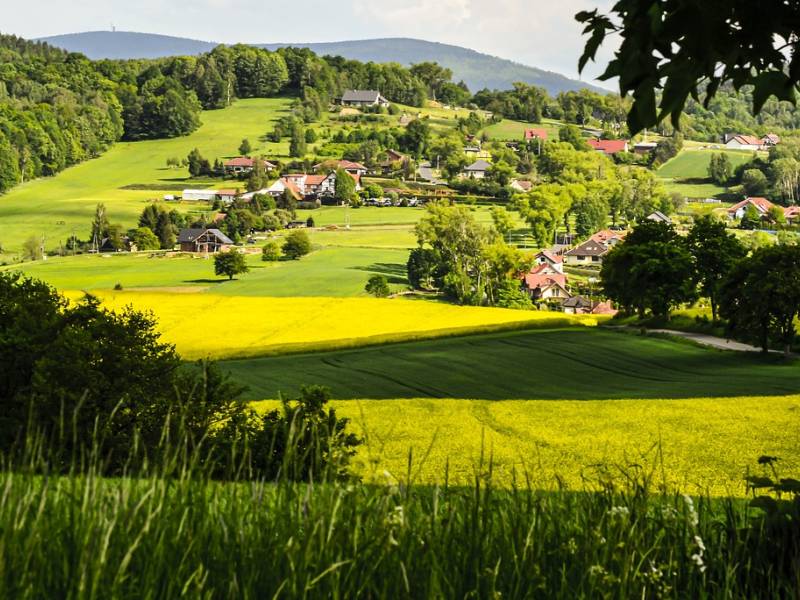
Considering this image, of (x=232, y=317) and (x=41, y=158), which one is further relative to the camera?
(x=41, y=158)

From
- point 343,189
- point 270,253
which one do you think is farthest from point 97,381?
point 343,189

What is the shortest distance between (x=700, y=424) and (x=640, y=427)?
1.61 metres

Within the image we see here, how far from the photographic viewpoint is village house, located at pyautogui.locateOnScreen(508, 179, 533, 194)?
162m

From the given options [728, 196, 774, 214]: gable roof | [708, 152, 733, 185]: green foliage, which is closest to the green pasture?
[728, 196, 774, 214]: gable roof

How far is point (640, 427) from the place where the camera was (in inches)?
1098

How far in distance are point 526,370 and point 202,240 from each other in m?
75.6

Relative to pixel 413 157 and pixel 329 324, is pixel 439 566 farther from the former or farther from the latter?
pixel 413 157

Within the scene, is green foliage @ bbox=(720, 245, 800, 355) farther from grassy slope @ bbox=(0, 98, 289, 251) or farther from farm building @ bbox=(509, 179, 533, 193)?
farm building @ bbox=(509, 179, 533, 193)

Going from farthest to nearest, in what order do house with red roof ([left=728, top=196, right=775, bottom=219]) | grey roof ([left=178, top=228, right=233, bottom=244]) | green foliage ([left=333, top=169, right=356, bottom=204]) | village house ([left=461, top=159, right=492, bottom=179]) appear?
1. village house ([left=461, top=159, right=492, bottom=179])
2. house with red roof ([left=728, top=196, right=775, bottom=219])
3. green foliage ([left=333, top=169, right=356, bottom=204])
4. grey roof ([left=178, top=228, right=233, bottom=244])

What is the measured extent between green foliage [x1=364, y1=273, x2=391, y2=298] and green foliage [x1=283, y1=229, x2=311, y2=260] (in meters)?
14.8

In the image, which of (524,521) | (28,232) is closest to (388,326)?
(524,521)

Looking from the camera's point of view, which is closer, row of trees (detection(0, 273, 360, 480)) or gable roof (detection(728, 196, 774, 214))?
row of trees (detection(0, 273, 360, 480))

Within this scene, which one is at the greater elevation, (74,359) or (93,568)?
(93,568)

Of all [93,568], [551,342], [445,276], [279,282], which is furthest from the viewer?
[445,276]
